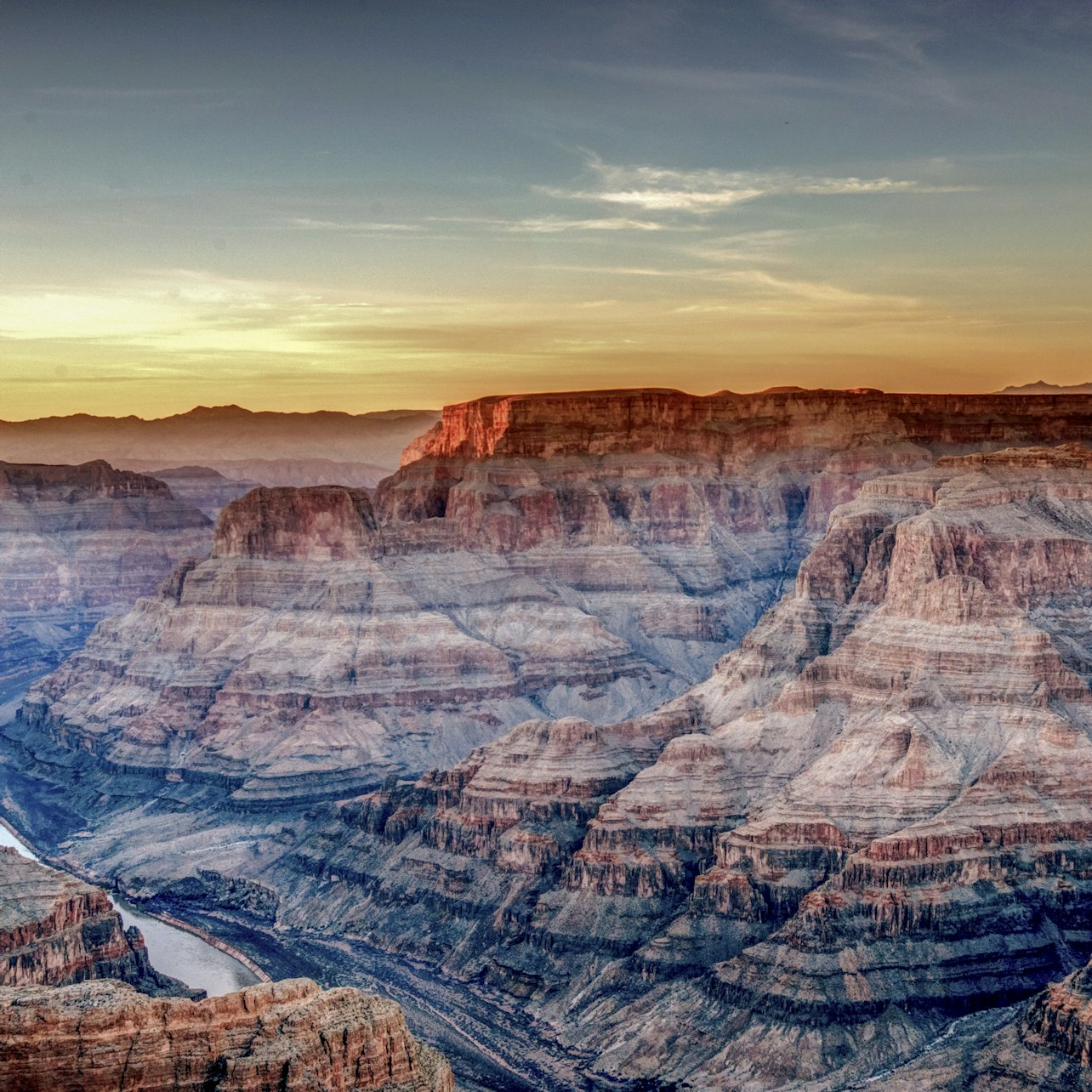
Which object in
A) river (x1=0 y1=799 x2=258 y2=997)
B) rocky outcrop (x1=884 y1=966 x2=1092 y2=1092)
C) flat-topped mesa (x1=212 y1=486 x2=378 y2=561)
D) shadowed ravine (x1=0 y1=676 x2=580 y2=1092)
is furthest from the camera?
flat-topped mesa (x1=212 y1=486 x2=378 y2=561)

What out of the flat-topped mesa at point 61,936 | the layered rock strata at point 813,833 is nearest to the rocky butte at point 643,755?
the layered rock strata at point 813,833

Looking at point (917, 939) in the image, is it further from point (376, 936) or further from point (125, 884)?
point (125, 884)

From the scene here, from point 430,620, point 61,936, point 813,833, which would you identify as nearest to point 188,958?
point 61,936

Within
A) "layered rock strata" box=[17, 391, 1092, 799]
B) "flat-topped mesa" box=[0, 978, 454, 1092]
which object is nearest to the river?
"layered rock strata" box=[17, 391, 1092, 799]

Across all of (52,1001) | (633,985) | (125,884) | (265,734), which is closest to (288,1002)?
(52,1001)

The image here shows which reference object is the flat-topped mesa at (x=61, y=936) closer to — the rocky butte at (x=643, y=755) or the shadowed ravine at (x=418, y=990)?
the shadowed ravine at (x=418, y=990)

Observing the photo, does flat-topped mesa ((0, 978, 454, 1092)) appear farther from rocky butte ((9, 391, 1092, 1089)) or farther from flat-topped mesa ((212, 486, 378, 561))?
flat-topped mesa ((212, 486, 378, 561))

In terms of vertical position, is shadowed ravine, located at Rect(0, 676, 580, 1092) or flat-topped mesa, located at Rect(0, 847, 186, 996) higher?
flat-topped mesa, located at Rect(0, 847, 186, 996)
